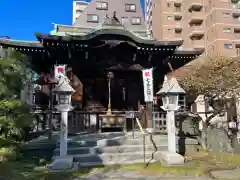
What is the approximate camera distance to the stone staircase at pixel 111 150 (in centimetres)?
790

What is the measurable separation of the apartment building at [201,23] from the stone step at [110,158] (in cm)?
3321

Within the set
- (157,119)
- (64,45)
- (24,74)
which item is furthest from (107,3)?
(24,74)

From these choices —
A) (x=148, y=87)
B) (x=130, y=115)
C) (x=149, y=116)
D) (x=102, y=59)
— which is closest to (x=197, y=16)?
(x=102, y=59)

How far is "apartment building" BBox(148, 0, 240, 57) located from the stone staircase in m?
32.3

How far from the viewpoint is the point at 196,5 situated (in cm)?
4331

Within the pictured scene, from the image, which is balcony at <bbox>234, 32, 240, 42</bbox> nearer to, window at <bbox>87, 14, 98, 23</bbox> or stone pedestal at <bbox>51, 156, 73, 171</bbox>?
window at <bbox>87, 14, 98, 23</bbox>

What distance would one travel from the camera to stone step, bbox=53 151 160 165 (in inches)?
308

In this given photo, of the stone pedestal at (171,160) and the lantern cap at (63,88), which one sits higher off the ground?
the lantern cap at (63,88)

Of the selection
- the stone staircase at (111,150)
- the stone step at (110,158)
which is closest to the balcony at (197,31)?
the stone staircase at (111,150)

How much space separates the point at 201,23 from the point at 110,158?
139 feet

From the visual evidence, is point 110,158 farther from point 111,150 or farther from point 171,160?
point 171,160

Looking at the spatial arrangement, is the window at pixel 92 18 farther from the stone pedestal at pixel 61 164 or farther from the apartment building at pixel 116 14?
the stone pedestal at pixel 61 164

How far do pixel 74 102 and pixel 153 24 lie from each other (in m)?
41.4

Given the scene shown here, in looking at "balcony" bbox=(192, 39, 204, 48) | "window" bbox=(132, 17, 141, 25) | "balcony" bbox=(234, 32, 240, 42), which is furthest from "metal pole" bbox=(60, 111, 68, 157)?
"balcony" bbox=(234, 32, 240, 42)
